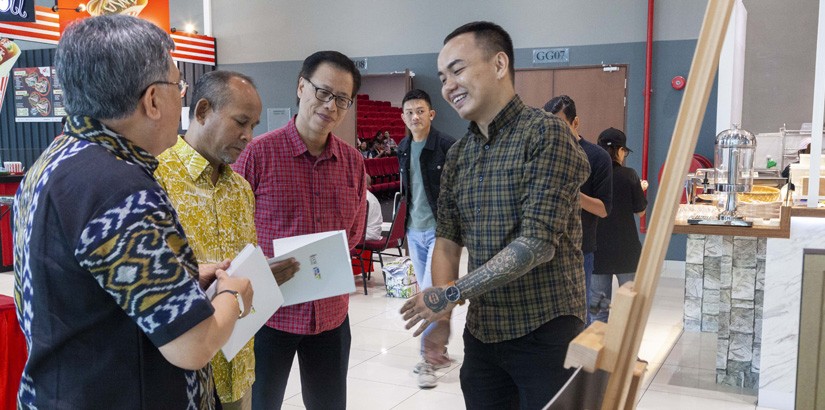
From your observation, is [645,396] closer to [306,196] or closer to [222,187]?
[306,196]

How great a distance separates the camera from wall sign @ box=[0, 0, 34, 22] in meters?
8.27

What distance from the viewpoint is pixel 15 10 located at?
27.2ft

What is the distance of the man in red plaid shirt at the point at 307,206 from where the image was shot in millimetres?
2508

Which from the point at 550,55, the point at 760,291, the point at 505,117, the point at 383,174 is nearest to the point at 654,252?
the point at 505,117

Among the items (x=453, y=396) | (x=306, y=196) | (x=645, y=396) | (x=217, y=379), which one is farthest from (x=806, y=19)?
(x=217, y=379)

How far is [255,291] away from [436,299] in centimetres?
46

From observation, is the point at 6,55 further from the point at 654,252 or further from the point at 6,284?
the point at 654,252

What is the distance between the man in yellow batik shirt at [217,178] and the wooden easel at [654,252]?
1272mm

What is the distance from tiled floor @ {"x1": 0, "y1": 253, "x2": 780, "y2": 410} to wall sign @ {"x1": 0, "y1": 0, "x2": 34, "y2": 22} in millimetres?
5232

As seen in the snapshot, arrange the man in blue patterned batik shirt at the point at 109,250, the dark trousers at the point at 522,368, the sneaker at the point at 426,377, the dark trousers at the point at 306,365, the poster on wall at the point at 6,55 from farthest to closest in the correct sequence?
the poster on wall at the point at 6,55 < the sneaker at the point at 426,377 < the dark trousers at the point at 306,365 < the dark trousers at the point at 522,368 < the man in blue patterned batik shirt at the point at 109,250

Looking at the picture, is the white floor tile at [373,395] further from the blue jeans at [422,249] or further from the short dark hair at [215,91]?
the short dark hair at [215,91]

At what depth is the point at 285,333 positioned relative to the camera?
8.23 feet

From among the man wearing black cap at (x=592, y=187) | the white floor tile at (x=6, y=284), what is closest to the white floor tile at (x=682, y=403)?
the man wearing black cap at (x=592, y=187)

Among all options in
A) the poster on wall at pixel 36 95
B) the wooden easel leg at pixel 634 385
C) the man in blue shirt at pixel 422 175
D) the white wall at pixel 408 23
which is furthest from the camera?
the poster on wall at pixel 36 95
